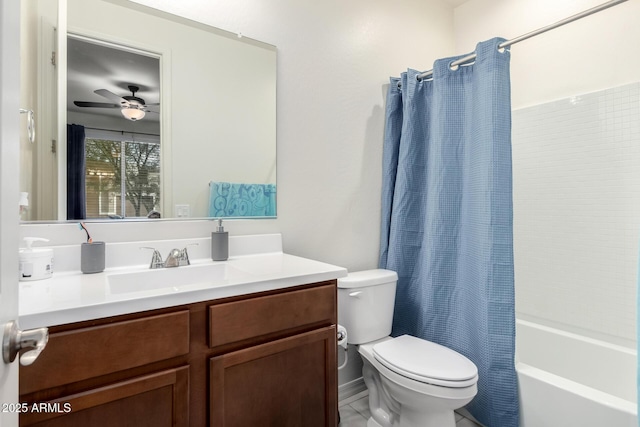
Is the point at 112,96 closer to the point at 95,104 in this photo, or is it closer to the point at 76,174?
the point at 95,104

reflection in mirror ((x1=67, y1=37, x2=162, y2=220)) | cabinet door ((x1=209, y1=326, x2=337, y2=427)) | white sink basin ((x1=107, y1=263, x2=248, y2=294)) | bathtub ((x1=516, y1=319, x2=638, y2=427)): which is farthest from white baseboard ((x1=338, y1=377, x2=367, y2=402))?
reflection in mirror ((x1=67, y1=37, x2=162, y2=220))

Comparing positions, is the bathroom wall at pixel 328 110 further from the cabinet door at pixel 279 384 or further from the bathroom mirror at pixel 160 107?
the cabinet door at pixel 279 384

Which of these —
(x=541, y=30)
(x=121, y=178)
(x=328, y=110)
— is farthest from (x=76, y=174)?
(x=541, y=30)

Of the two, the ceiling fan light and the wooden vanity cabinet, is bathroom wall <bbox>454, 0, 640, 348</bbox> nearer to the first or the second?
the wooden vanity cabinet

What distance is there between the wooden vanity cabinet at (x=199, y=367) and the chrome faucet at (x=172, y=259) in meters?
0.44

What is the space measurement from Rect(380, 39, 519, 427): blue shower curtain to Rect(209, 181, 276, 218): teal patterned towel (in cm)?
80

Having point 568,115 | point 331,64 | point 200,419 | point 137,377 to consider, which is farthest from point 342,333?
point 568,115

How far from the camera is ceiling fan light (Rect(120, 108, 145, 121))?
4.59 feet

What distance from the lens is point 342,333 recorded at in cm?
163

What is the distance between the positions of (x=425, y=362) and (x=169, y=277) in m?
1.16

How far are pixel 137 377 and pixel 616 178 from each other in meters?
2.34

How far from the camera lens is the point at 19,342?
503mm

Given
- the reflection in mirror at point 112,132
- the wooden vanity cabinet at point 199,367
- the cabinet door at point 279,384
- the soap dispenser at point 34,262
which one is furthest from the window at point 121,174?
the cabinet door at point 279,384

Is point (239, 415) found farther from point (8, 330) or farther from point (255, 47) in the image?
point (255, 47)
